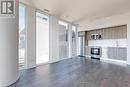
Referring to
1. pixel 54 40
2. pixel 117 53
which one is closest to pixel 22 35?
pixel 54 40

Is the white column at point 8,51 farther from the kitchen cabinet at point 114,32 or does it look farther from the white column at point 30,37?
the kitchen cabinet at point 114,32

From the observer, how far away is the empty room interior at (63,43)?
338 cm

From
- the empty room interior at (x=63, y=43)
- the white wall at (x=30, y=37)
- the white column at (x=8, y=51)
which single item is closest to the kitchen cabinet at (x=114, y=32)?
the empty room interior at (x=63, y=43)

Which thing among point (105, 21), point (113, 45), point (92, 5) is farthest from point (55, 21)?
point (113, 45)

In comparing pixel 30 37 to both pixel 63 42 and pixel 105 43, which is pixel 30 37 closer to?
pixel 63 42

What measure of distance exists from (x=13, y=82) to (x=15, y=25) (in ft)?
5.12

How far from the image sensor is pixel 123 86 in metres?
3.25

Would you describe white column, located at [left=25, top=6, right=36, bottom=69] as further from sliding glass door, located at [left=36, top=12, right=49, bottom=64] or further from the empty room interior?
sliding glass door, located at [left=36, top=12, right=49, bottom=64]

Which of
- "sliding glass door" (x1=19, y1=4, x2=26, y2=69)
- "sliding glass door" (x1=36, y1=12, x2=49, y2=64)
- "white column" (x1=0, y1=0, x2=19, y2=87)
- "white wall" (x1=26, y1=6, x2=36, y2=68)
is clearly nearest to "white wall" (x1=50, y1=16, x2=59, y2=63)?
"sliding glass door" (x1=36, y1=12, x2=49, y2=64)

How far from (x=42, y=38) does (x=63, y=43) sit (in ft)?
7.88

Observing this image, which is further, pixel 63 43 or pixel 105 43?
pixel 63 43

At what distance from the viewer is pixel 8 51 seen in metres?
3.23

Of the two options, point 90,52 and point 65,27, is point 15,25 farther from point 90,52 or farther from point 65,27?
point 90,52

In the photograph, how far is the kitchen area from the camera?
23.8 ft
